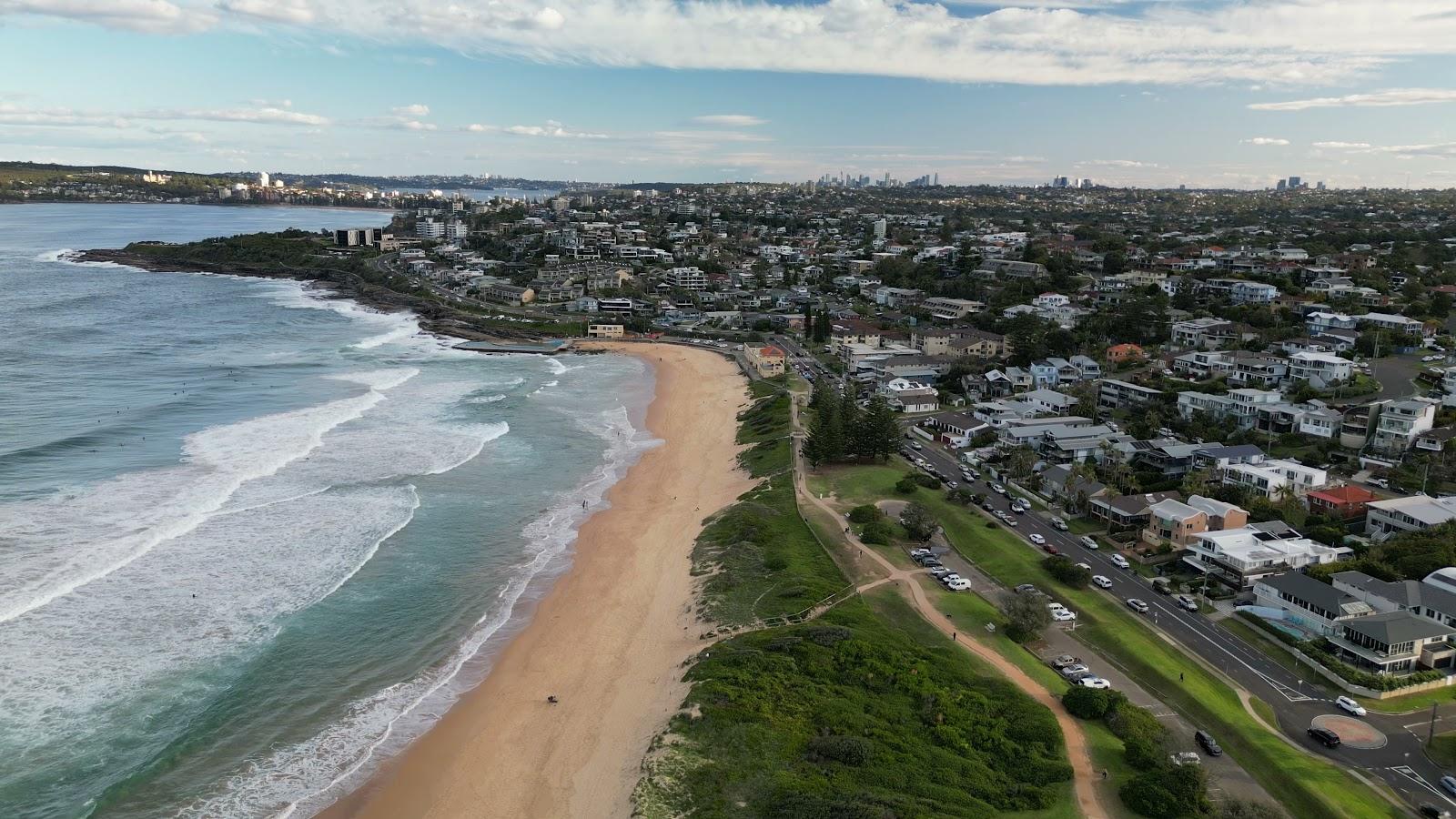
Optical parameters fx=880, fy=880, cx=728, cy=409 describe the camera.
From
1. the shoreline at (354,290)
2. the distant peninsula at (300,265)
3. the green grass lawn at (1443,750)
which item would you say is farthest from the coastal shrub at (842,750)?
the distant peninsula at (300,265)

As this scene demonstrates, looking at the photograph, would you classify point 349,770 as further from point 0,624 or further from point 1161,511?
point 1161,511

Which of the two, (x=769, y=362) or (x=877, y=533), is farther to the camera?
(x=769, y=362)

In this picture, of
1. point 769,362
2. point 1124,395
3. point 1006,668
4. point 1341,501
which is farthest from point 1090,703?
point 769,362

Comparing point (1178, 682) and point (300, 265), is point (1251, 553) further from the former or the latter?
point (300, 265)

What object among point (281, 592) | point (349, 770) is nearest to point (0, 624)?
point (281, 592)

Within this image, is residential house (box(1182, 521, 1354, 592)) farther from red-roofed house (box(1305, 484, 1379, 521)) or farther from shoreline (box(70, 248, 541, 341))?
shoreline (box(70, 248, 541, 341))

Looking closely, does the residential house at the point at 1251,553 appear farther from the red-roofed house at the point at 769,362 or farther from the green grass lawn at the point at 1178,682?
the red-roofed house at the point at 769,362

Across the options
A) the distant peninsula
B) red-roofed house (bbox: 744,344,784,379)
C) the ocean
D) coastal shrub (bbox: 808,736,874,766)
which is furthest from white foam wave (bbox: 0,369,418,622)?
the distant peninsula
